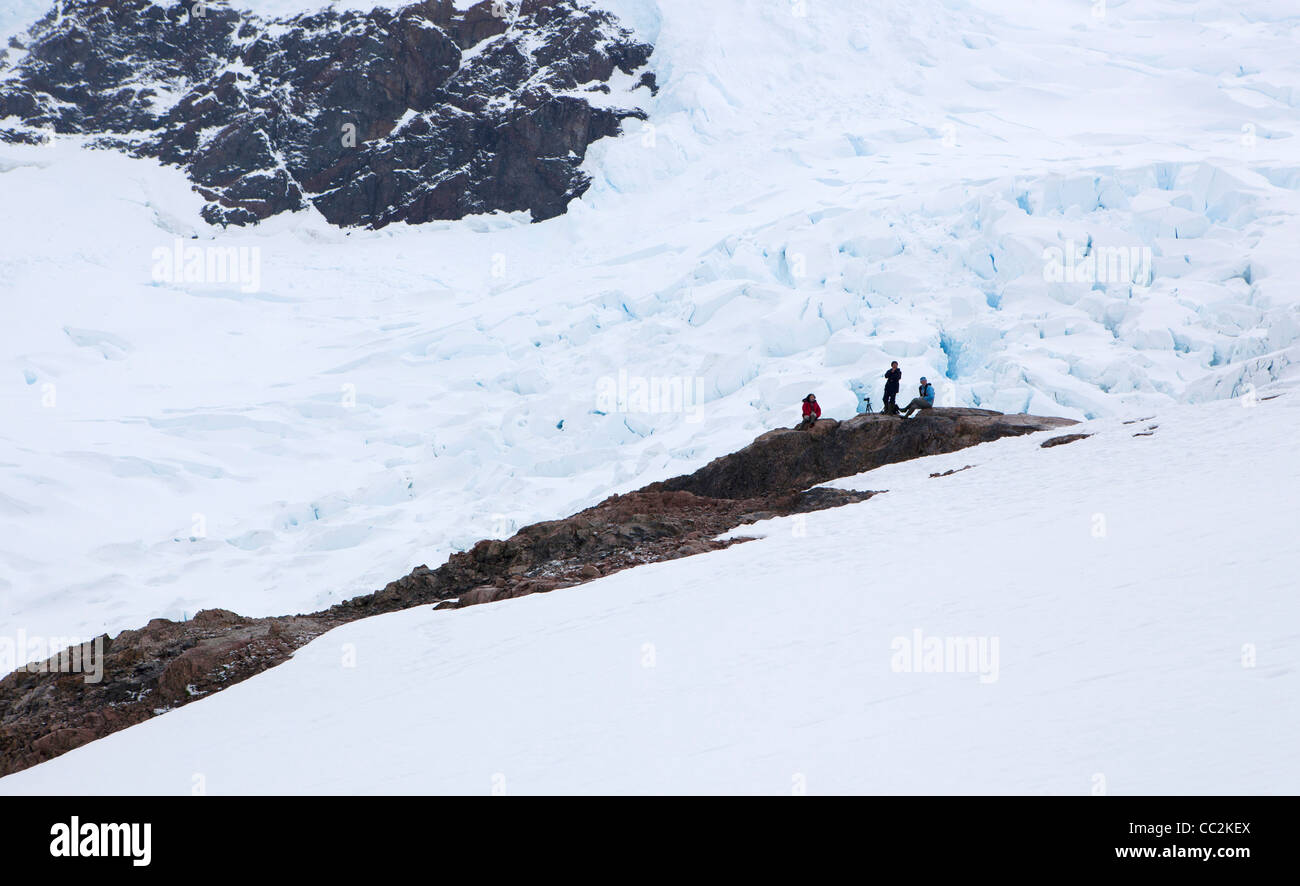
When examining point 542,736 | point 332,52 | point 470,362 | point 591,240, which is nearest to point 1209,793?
point 542,736

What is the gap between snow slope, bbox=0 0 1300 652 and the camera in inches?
955

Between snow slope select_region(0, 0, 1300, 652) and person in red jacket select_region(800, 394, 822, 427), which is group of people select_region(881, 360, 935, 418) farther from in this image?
snow slope select_region(0, 0, 1300, 652)

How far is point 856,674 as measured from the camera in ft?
Answer: 22.7

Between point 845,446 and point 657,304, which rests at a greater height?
point 657,304

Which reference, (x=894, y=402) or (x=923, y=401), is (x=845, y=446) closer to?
(x=894, y=402)

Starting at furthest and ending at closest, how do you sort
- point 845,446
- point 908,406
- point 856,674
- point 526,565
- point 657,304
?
point 657,304, point 908,406, point 845,446, point 526,565, point 856,674

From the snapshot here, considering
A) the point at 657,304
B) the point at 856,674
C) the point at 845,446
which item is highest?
the point at 657,304

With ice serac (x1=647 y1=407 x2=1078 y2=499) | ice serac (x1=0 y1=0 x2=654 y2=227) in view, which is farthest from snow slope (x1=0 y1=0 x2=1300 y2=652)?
ice serac (x1=647 y1=407 x2=1078 y2=499)

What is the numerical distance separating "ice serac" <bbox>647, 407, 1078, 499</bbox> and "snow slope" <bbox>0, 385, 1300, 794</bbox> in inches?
135

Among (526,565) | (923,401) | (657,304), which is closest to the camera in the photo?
(526,565)

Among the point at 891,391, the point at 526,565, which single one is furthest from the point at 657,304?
the point at 526,565

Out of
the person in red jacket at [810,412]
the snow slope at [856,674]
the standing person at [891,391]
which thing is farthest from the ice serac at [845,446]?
the snow slope at [856,674]

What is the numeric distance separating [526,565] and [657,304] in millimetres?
19359
